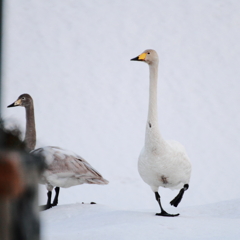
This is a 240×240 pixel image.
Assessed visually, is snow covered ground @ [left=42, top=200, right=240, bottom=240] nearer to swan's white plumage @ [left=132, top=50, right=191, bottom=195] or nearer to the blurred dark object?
swan's white plumage @ [left=132, top=50, right=191, bottom=195]

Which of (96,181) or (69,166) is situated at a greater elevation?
(69,166)

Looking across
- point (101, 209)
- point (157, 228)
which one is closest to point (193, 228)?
point (157, 228)

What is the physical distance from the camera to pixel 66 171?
290 cm

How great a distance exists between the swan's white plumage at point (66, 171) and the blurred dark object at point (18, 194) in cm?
265

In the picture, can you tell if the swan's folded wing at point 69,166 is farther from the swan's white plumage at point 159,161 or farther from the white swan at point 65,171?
the swan's white plumage at point 159,161

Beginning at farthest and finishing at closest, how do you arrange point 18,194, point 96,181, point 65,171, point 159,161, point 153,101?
point 96,181 < point 65,171 < point 153,101 < point 159,161 < point 18,194

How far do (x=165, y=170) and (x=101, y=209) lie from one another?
63 centimetres

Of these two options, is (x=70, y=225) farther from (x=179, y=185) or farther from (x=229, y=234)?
(x=229, y=234)

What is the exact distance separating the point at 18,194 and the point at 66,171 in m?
2.70

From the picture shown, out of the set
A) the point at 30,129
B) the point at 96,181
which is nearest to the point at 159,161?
the point at 96,181

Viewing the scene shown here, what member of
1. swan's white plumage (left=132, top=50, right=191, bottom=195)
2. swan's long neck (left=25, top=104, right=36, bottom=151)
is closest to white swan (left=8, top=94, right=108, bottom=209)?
swan's long neck (left=25, top=104, right=36, bottom=151)

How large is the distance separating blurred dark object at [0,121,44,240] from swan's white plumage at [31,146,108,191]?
2.65 m

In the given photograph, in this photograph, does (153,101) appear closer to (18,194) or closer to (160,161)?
(160,161)

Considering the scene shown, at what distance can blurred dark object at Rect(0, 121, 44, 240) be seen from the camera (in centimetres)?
23
